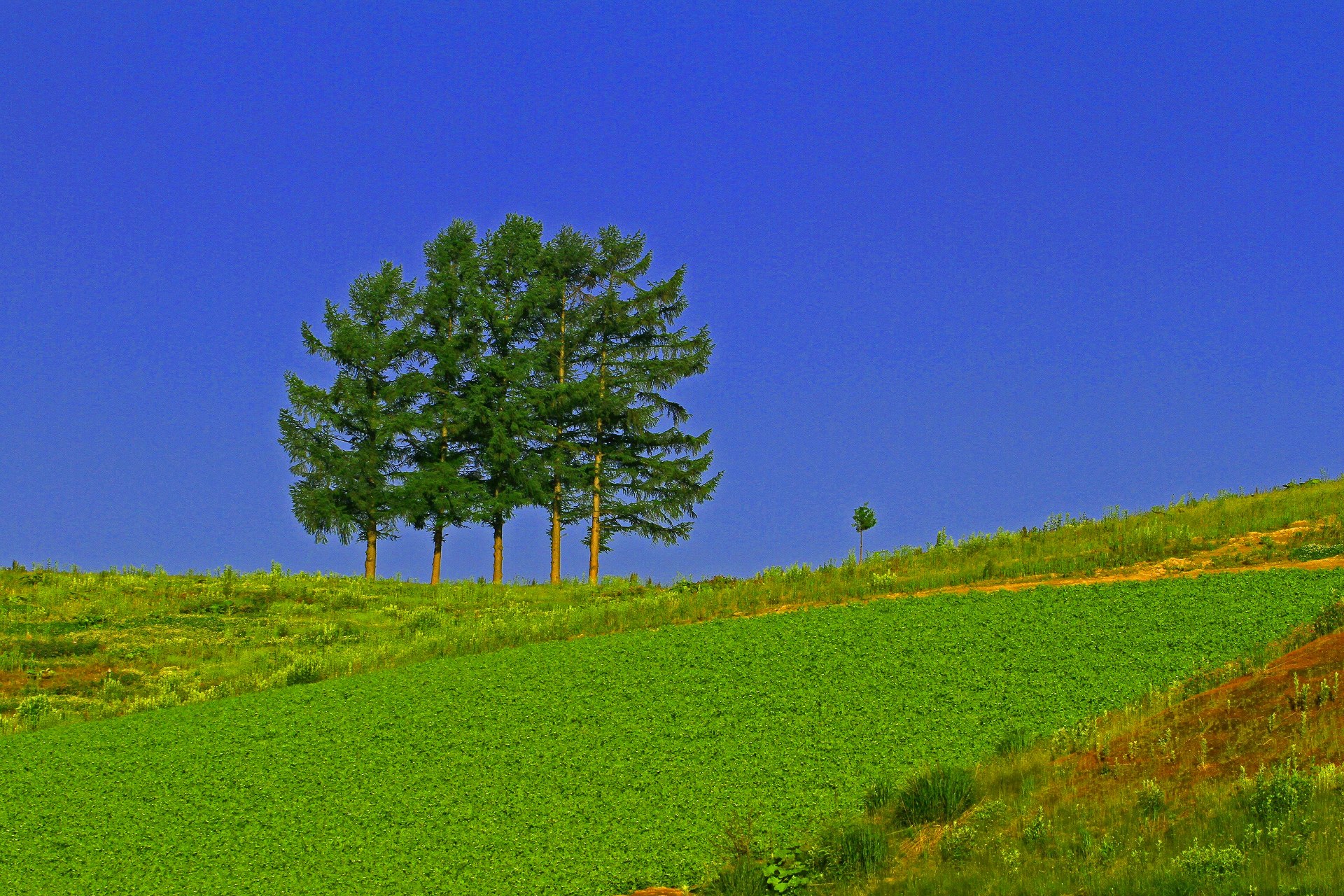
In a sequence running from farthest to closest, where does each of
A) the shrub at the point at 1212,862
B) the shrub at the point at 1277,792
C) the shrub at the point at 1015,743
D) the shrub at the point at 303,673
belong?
the shrub at the point at 303,673 → the shrub at the point at 1015,743 → the shrub at the point at 1277,792 → the shrub at the point at 1212,862

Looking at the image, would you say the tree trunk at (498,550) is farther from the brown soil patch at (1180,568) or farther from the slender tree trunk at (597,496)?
the brown soil patch at (1180,568)

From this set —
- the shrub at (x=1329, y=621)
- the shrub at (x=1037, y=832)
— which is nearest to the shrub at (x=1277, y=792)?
the shrub at (x=1037, y=832)

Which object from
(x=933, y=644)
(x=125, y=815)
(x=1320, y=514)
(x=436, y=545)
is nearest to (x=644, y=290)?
(x=436, y=545)

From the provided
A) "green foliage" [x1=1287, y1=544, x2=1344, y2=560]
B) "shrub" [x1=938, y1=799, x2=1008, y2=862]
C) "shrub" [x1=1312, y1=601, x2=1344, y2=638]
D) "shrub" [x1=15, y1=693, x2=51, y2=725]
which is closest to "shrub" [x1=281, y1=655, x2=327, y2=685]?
"shrub" [x1=15, y1=693, x2=51, y2=725]

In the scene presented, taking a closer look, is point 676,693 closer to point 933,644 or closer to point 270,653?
point 933,644

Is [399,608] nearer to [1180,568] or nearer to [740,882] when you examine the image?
[1180,568]

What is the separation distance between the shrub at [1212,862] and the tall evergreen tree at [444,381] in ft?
111

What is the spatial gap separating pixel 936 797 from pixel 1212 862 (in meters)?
2.61

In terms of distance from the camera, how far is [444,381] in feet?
140

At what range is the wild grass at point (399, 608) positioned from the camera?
21688mm

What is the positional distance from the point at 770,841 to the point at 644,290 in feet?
115

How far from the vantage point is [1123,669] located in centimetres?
1407

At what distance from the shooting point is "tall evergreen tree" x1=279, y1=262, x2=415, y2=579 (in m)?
41.0

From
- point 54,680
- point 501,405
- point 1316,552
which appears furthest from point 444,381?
point 1316,552
